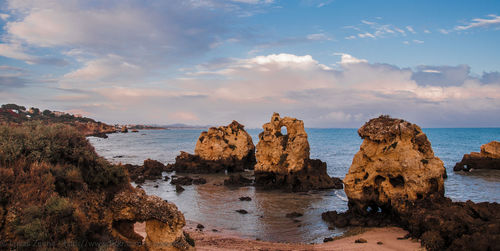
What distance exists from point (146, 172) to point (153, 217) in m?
27.5

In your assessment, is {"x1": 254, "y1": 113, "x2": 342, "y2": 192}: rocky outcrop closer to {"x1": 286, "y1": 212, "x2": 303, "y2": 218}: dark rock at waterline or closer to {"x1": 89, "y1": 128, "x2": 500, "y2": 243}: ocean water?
{"x1": 89, "y1": 128, "x2": 500, "y2": 243}: ocean water

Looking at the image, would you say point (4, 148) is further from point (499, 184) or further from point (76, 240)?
point (499, 184)

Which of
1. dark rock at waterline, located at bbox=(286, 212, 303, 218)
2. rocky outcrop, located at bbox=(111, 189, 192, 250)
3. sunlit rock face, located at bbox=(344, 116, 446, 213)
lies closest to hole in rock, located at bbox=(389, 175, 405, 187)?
sunlit rock face, located at bbox=(344, 116, 446, 213)

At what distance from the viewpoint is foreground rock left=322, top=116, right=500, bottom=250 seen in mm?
11086

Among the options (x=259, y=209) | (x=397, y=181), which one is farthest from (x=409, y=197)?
(x=259, y=209)

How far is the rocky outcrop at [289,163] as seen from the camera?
26172mm

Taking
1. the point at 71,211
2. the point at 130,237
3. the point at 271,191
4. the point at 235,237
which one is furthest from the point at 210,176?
the point at 71,211

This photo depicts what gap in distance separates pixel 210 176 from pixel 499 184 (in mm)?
26659

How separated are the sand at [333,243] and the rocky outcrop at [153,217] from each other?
5.11m

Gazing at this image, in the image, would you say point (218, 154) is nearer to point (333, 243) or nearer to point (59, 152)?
point (333, 243)

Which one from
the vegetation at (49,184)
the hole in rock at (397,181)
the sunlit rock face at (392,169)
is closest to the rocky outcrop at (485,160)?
the sunlit rock face at (392,169)

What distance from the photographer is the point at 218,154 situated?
37.0 metres

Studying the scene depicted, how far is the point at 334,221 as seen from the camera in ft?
54.5

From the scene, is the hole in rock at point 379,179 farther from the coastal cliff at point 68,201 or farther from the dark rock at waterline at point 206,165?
the dark rock at waterline at point 206,165
